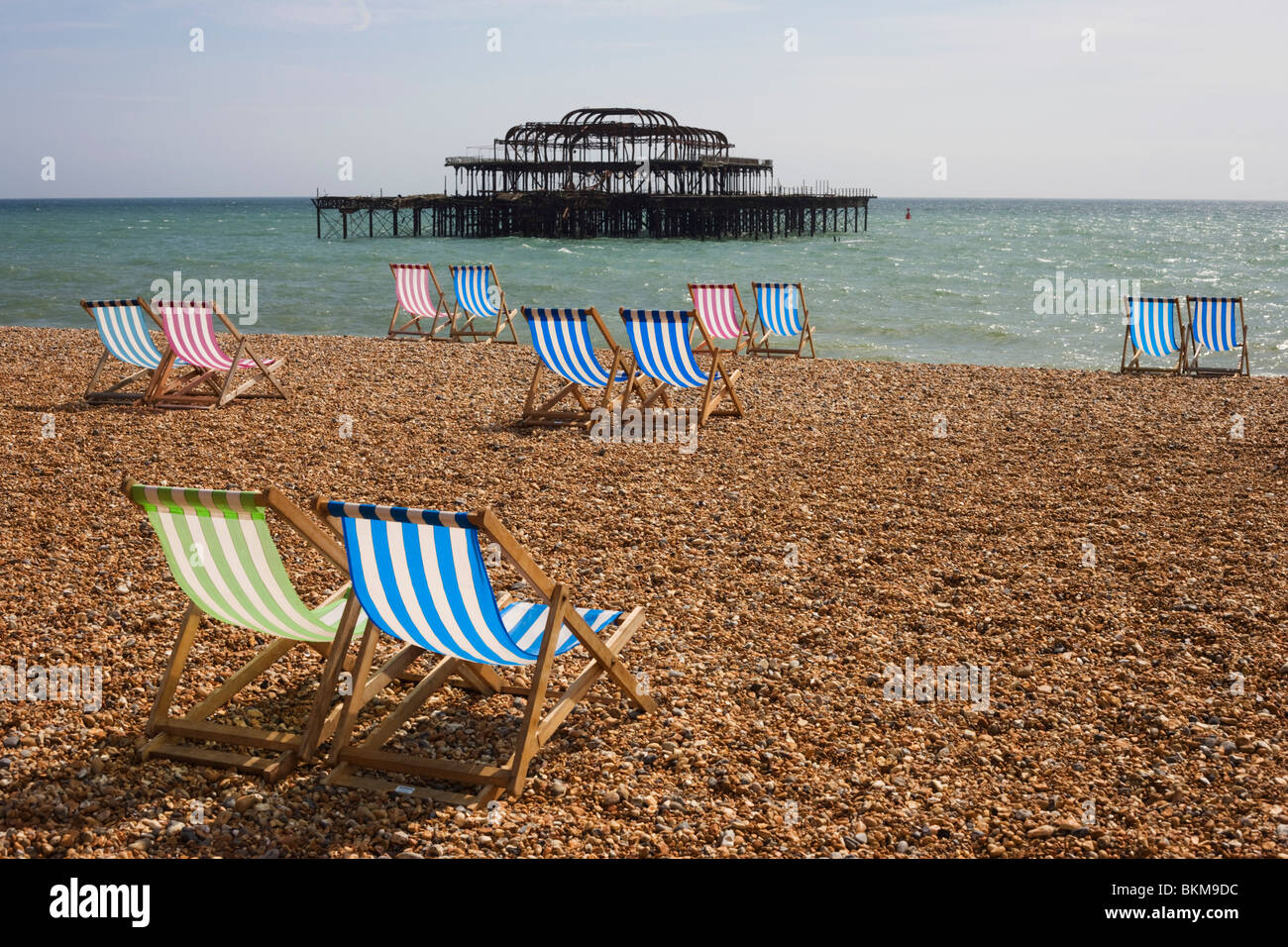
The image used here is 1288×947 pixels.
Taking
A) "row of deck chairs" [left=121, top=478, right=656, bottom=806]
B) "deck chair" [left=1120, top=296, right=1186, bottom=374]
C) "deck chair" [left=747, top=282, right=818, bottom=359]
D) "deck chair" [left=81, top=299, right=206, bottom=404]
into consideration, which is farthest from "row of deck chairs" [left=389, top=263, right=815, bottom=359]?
"row of deck chairs" [left=121, top=478, right=656, bottom=806]

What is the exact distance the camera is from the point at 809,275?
28.6 m

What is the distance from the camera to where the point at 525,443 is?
265 inches

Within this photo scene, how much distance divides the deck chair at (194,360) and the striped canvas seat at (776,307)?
15.1ft

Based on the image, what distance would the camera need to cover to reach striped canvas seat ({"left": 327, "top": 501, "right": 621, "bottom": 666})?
2529mm

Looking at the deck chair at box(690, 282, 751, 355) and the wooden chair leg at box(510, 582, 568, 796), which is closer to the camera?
the wooden chair leg at box(510, 582, 568, 796)

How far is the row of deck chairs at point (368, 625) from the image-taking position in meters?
2.59

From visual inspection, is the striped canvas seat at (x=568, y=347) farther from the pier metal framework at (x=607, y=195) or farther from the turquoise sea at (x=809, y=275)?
the pier metal framework at (x=607, y=195)

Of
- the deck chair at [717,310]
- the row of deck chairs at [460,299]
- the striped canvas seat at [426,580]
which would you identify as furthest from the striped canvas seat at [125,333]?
the striped canvas seat at [426,580]

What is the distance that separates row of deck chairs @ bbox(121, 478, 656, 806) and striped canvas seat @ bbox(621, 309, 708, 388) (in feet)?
13.4

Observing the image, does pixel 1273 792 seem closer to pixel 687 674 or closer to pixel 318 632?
pixel 687 674

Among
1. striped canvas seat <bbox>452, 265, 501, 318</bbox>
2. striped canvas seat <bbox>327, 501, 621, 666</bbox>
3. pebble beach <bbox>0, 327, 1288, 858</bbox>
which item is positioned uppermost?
striped canvas seat <bbox>452, 265, 501, 318</bbox>

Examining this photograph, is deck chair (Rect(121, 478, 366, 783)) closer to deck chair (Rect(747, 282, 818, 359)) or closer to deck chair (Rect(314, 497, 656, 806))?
deck chair (Rect(314, 497, 656, 806))

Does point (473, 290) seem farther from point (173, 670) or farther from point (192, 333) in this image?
point (173, 670)
